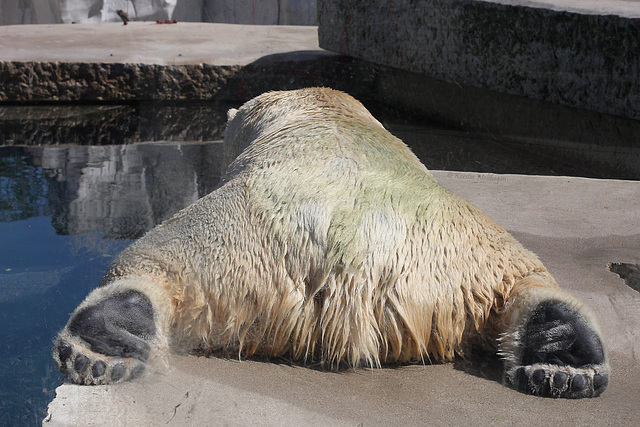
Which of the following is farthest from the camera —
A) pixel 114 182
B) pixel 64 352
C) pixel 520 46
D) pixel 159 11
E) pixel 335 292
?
pixel 159 11

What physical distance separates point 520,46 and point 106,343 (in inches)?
159

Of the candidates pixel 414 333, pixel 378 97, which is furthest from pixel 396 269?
pixel 378 97

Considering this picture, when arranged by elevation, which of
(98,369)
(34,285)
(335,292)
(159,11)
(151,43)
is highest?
(159,11)

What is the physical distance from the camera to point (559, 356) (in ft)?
5.51

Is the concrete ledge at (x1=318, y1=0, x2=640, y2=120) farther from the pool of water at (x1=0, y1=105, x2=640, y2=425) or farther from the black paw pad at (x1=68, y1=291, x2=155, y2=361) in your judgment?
the black paw pad at (x1=68, y1=291, x2=155, y2=361)

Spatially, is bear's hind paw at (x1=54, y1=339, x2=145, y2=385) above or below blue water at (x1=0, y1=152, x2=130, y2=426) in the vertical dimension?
above

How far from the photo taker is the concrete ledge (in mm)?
4207

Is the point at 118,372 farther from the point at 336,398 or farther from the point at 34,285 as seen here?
the point at 34,285

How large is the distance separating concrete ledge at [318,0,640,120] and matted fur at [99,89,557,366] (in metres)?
2.73

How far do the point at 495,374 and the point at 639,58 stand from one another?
3.04 m

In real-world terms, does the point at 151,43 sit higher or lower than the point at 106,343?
higher

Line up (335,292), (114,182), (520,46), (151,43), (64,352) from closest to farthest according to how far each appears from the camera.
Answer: (64,352)
(335,292)
(114,182)
(520,46)
(151,43)

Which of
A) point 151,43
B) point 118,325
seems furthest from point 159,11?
point 118,325

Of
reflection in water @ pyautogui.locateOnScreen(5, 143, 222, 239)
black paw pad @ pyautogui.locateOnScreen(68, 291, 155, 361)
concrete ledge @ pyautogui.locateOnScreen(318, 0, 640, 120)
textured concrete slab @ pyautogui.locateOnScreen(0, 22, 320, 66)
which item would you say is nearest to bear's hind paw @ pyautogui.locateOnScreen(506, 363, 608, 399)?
black paw pad @ pyautogui.locateOnScreen(68, 291, 155, 361)
